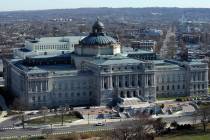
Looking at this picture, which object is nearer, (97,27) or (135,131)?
(135,131)

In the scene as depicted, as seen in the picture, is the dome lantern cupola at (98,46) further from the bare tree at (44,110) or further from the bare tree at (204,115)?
the bare tree at (204,115)

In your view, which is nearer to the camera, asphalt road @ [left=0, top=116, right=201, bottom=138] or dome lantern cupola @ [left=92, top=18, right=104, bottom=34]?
asphalt road @ [left=0, top=116, right=201, bottom=138]

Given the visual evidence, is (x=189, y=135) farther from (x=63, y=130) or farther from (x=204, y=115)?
(x=63, y=130)

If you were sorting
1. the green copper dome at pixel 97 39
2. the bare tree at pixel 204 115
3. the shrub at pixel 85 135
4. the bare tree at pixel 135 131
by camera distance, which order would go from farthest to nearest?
the green copper dome at pixel 97 39, the bare tree at pixel 204 115, the shrub at pixel 85 135, the bare tree at pixel 135 131

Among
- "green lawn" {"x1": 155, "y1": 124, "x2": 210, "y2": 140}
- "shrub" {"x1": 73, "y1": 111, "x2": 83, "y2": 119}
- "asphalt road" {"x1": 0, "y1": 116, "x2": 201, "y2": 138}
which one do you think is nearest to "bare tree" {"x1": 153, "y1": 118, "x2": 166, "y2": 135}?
"green lawn" {"x1": 155, "y1": 124, "x2": 210, "y2": 140}

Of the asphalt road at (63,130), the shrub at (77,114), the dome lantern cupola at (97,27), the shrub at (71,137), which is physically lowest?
the asphalt road at (63,130)

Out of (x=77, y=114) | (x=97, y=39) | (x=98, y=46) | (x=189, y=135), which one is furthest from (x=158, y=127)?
(x=97, y=39)

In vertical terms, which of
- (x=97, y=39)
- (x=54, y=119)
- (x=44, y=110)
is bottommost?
(x=54, y=119)

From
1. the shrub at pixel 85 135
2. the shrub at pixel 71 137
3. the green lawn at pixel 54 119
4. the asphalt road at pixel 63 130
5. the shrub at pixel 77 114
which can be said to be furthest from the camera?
the shrub at pixel 77 114

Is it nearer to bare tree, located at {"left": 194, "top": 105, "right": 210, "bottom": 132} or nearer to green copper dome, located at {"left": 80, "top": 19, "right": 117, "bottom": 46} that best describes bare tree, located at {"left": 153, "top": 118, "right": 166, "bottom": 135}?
bare tree, located at {"left": 194, "top": 105, "right": 210, "bottom": 132}

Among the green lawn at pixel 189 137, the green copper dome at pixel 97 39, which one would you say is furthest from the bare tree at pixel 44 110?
the green lawn at pixel 189 137

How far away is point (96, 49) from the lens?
103562mm

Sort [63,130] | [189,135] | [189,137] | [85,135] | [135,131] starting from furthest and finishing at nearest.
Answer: [63,130] → [85,135] → [189,135] → [189,137] → [135,131]

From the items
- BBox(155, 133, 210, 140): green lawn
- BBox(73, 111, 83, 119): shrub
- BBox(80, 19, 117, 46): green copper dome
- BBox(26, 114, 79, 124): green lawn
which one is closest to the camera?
BBox(155, 133, 210, 140): green lawn
